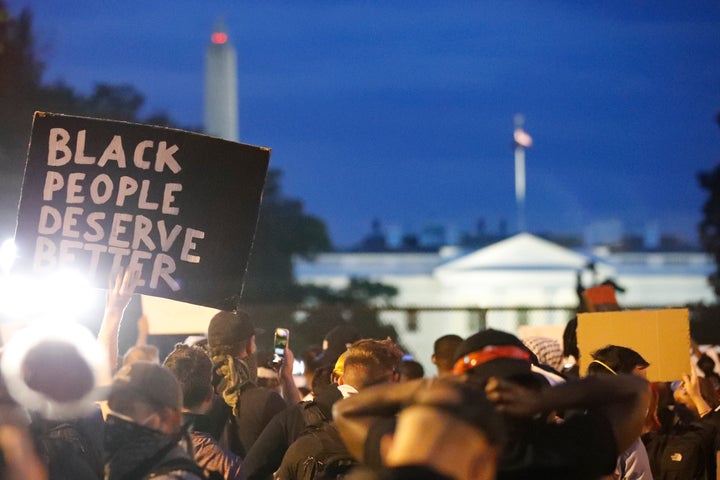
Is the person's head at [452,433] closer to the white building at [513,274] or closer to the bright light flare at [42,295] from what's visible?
the bright light flare at [42,295]

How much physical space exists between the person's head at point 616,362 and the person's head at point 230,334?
1909mm

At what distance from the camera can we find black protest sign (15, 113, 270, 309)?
6027mm

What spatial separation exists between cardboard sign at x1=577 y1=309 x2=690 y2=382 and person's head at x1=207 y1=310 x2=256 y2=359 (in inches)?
86.2

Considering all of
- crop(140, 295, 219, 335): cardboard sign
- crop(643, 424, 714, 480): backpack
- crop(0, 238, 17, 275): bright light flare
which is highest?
crop(0, 238, 17, 275): bright light flare

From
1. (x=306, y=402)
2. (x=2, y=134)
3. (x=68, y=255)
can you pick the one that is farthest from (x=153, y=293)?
(x=2, y=134)

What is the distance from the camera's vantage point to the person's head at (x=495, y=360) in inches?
142

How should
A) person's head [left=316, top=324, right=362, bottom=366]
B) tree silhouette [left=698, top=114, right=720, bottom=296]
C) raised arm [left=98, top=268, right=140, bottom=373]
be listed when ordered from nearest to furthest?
1. raised arm [left=98, top=268, right=140, bottom=373]
2. person's head [left=316, top=324, right=362, bottom=366]
3. tree silhouette [left=698, top=114, right=720, bottom=296]

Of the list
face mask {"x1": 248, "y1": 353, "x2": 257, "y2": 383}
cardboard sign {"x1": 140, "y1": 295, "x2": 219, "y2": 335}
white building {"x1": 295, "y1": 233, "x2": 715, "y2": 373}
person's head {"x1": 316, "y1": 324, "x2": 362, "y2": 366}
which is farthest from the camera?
white building {"x1": 295, "y1": 233, "x2": 715, "y2": 373}

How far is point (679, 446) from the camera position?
723cm

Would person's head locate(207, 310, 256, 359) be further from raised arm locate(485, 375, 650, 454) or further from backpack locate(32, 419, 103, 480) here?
raised arm locate(485, 375, 650, 454)

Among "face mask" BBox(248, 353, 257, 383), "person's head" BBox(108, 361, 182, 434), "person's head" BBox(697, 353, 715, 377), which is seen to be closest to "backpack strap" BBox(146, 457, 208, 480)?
"person's head" BBox(108, 361, 182, 434)

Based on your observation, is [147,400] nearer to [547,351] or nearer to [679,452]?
[679,452]

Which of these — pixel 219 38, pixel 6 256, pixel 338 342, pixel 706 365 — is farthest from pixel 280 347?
pixel 219 38

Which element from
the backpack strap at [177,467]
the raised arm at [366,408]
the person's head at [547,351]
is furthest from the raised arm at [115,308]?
the person's head at [547,351]
